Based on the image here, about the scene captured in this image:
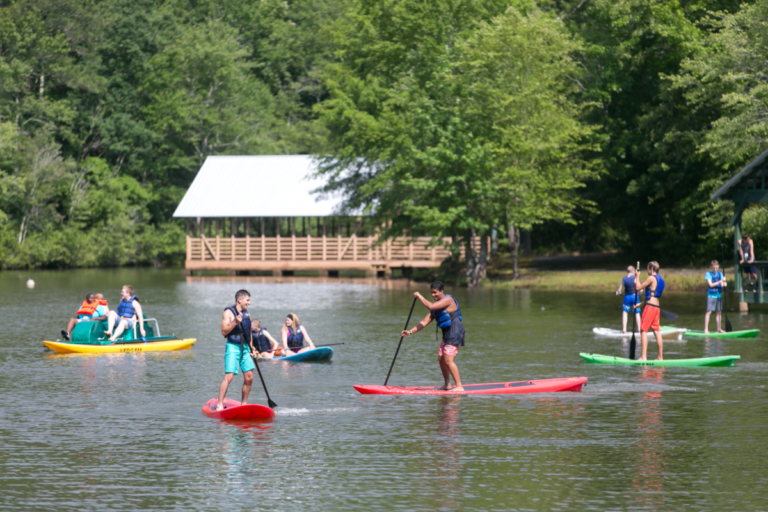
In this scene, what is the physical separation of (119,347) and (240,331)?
10.1m

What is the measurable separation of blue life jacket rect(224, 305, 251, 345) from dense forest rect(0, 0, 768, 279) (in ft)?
88.0

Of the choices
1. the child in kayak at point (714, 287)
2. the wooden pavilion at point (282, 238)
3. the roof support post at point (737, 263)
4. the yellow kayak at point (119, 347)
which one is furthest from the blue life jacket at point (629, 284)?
the wooden pavilion at point (282, 238)

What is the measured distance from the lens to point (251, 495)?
11.2 meters

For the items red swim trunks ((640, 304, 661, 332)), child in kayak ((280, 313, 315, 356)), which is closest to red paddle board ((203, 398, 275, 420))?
child in kayak ((280, 313, 315, 356))

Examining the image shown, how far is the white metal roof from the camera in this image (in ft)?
218

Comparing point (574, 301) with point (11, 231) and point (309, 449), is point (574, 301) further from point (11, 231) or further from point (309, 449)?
point (11, 231)

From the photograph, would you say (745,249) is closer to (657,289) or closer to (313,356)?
(657,289)

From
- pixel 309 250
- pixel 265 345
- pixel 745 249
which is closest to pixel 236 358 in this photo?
pixel 265 345

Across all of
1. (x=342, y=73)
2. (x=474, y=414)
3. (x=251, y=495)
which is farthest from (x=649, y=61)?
(x=251, y=495)

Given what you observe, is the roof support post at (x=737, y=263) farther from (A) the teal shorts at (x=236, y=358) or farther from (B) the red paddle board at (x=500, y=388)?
(A) the teal shorts at (x=236, y=358)

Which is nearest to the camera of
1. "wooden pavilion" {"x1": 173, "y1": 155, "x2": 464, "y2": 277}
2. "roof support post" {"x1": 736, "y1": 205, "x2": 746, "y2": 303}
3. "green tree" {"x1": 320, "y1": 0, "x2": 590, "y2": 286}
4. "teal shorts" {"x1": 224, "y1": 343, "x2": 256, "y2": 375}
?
"teal shorts" {"x1": 224, "y1": 343, "x2": 256, "y2": 375}

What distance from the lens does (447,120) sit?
2023 inches

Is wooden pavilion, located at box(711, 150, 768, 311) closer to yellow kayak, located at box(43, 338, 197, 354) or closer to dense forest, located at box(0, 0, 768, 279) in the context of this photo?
dense forest, located at box(0, 0, 768, 279)

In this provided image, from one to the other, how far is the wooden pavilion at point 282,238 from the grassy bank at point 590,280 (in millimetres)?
11510
